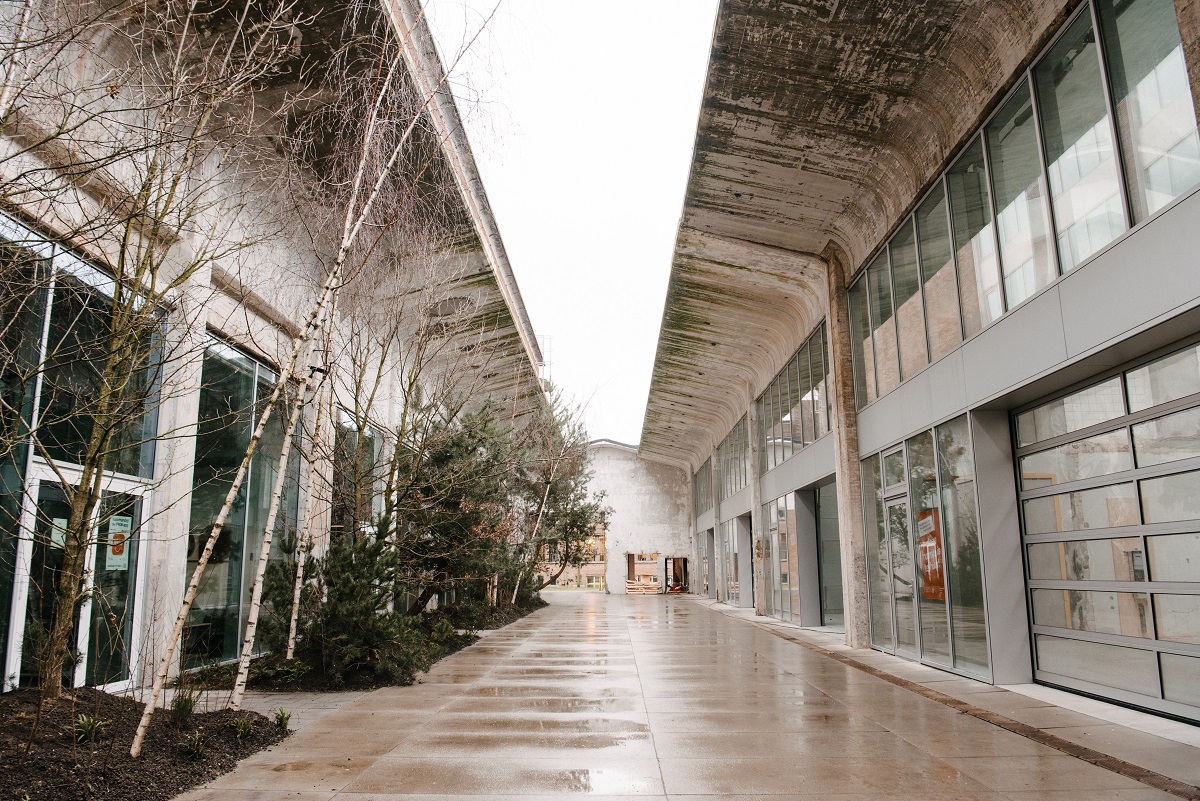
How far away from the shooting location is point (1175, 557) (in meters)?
6.36

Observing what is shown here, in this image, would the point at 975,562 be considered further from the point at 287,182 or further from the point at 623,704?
the point at 287,182

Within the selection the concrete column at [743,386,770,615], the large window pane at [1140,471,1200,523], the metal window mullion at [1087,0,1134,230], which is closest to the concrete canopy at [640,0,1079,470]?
the metal window mullion at [1087,0,1134,230]

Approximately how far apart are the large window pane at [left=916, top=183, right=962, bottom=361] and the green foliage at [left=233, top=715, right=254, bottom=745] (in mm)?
7866

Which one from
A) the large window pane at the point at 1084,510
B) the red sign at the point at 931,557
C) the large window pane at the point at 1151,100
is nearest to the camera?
the large window pane at the point at 1151,100

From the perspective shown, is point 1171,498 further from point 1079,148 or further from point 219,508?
point 219,508

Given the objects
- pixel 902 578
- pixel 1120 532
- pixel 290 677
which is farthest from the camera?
pixel 902 578

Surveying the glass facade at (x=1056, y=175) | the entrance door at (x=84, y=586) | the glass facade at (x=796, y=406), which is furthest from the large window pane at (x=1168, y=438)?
the glass facade at (x=796, y=406)

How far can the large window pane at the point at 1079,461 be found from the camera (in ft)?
23.1

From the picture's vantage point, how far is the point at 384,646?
9180 millimetres

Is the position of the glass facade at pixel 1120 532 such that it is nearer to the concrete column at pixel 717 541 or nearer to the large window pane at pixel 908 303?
the large window pane at pixel 908 303

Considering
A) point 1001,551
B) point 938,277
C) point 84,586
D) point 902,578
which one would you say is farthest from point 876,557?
point 84,586

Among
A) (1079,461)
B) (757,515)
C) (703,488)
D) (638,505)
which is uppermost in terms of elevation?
(703,488)

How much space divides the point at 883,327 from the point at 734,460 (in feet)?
50.2

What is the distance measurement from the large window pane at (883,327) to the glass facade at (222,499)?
8066 mm
